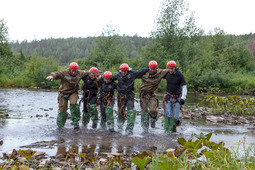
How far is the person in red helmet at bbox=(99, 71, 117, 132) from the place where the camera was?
8.51 metres

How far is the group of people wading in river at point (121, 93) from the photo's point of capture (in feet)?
27.9

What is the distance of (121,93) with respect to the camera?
8.62m

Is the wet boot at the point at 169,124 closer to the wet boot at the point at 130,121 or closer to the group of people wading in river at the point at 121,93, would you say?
the group of people wading in river at the point at 121,93

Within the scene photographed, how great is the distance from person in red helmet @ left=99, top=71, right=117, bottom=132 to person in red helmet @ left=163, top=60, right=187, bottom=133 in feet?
5.86

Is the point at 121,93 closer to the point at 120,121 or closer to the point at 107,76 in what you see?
the point at 107,76

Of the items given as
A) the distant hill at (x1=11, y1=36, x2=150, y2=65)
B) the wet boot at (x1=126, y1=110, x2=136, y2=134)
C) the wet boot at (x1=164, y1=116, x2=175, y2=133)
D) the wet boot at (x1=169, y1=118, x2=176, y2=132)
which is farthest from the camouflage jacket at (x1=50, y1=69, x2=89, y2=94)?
the distant hill at (x1=11, y1=36, x2=150, y2=65)

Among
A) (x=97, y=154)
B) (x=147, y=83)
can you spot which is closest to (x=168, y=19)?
A: (x=147, y=83)

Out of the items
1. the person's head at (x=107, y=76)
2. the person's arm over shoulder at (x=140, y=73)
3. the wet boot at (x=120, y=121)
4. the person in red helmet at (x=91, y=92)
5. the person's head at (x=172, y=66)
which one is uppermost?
the person's head at (x=172, y=66)

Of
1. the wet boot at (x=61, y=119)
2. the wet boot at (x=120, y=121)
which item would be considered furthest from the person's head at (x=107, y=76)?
the wet boot at (x=61, y=119)

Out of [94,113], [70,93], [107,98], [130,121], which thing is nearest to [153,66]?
[107,98]

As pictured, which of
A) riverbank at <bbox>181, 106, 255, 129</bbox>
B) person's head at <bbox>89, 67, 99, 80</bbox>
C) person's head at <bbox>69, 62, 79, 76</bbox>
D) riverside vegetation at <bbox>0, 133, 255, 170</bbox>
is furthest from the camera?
riverbank at <bbox>181, 106, 255, 129</bbox>

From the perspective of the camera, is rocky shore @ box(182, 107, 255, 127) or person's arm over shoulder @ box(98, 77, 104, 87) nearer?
person's arm over shoulder @ box(98, 77, 104, 87)

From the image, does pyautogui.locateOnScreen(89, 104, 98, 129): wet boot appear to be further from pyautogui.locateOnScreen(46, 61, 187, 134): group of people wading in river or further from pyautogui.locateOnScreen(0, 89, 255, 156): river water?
pyautogui.locateOnScreen(0, 89, 255, 156): river water

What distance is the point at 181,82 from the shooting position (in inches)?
334
